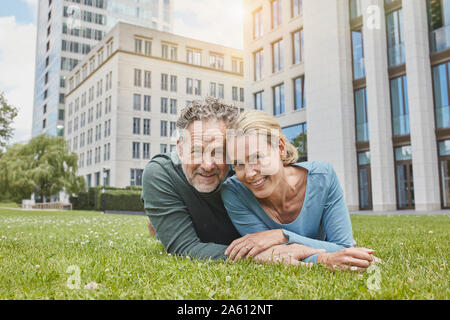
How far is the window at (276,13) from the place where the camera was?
2766cm

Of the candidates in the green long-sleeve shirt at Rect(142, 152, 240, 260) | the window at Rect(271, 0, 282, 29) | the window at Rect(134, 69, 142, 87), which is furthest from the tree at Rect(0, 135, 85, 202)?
the green long-sleeve shirt at Rect(142, 152, 240, 260)

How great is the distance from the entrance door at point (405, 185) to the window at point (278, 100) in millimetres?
9434

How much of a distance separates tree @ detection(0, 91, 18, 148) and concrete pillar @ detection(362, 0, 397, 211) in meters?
25.6

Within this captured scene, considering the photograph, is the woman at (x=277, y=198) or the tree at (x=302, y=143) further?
the tree at (x=302, y=143)

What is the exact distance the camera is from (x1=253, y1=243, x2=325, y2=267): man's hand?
281 centimetres

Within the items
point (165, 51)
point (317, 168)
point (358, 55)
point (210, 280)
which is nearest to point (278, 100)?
point (358, 55)

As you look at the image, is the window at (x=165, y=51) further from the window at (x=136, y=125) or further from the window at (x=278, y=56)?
the window at (x=278, y=56)

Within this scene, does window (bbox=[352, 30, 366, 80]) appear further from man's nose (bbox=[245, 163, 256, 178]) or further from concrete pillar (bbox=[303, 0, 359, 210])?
man's nose (bbox=[245, 163, 256, 178])

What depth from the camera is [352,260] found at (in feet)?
8.38

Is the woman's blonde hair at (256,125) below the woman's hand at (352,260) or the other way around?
the other way around

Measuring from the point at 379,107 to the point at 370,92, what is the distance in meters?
1.00

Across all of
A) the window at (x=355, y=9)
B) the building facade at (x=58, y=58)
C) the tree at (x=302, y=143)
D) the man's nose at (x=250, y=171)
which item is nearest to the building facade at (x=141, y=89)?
the building facade at (x=58, y=58)

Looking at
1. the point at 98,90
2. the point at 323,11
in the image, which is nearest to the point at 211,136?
the point at 323,11

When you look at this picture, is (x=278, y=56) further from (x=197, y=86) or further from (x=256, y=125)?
(x=256, y=125)
